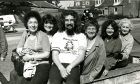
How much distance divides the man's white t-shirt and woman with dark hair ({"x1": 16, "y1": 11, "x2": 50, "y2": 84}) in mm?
146

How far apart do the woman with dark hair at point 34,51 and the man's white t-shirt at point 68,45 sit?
0.15 meters

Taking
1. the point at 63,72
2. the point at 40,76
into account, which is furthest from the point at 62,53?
the point at 40,76

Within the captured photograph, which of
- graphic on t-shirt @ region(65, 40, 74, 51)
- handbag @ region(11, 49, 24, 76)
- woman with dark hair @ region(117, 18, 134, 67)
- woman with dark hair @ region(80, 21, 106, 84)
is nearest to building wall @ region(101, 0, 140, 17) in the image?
woman with dark hair @ region(117, 18, 134, 67)

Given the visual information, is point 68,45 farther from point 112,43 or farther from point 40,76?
point 112,43

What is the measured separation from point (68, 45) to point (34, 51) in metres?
0.46

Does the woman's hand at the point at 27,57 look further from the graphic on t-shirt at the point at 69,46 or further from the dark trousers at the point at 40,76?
the graphic on t-shirt at the point at 69,46

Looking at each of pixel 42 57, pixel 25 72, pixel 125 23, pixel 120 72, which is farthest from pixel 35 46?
pixel 125 23

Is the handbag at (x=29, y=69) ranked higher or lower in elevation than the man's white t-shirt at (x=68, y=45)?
lower

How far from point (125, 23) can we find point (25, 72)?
6.47ft

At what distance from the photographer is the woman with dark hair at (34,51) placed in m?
3.11

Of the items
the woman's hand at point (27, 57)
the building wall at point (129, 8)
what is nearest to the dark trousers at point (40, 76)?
the woman's hand at point (27, 57)

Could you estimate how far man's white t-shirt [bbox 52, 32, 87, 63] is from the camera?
10.8 feet

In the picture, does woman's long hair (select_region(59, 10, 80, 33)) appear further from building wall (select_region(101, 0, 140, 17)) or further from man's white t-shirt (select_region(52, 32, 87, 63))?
building wall (select_region(101, 0, 140, 17))

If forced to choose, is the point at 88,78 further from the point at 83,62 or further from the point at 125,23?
the point at 125,23
